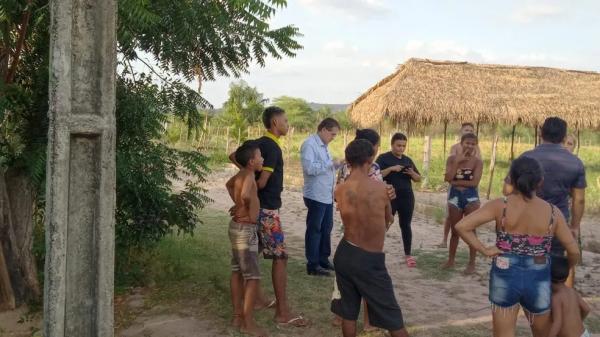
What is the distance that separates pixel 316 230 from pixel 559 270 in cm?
265

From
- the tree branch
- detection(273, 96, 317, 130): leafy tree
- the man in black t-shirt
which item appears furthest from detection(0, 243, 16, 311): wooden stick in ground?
detection(273, 96, 317, 130): leafy tree

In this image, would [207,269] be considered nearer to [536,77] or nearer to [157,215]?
[157,215]

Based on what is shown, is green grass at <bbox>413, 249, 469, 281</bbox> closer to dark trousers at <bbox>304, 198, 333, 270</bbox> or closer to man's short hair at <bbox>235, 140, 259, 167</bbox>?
dark trousers at <bbox>304, 198, 333, 270</bbox>

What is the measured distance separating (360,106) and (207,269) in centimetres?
1090

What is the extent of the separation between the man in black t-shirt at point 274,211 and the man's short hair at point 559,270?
1.97 m

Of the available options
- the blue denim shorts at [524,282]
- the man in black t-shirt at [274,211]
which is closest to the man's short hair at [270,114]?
the man in black t-shirt at [274,211]

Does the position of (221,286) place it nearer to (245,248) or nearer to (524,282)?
(245,248)

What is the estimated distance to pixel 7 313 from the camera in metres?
4.84

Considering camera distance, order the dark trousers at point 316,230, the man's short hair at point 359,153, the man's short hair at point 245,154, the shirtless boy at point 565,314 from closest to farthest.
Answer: the shirtless boy at point 565,314 < the man's short hair at point 359,153 < the man's short hair at point 245,154 < the dark trousers at point 316,230

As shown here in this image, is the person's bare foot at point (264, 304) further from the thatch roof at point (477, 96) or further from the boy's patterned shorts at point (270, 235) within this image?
the thatch roof at point (477, 96)

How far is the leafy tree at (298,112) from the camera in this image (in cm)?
4684

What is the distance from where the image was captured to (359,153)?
12.6 ft

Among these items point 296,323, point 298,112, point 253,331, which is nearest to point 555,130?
point 296,323

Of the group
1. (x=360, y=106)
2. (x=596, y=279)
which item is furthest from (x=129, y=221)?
(x=360, y=106)
